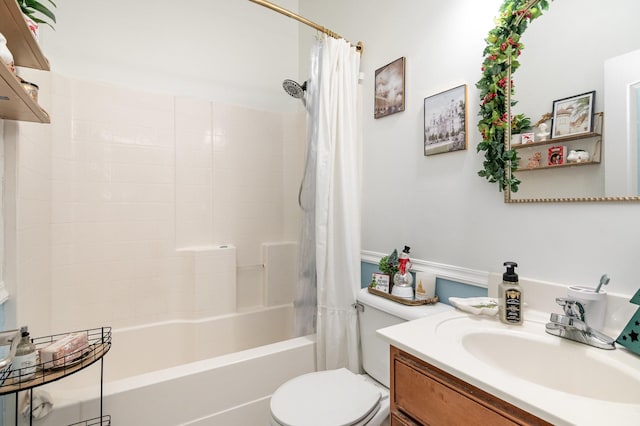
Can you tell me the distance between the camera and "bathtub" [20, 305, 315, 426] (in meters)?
1.24

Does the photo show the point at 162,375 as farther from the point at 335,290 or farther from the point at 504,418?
the point at 504,418

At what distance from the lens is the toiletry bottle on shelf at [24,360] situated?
0.90 metres

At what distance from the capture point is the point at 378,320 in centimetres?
145

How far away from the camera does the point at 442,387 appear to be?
2.50 feet

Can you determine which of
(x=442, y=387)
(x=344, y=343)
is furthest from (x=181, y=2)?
(x=442, y=387)

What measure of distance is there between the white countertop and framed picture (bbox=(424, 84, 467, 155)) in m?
0.72

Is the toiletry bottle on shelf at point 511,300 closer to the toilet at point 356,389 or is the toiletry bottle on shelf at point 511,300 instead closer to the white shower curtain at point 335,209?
the toilet at point 356,389

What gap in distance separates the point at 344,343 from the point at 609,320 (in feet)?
3.51

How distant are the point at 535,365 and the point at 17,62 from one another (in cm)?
189

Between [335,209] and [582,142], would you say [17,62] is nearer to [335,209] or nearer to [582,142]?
[335,209]

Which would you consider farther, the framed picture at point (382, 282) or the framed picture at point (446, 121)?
the framed picture at point (382, 282)

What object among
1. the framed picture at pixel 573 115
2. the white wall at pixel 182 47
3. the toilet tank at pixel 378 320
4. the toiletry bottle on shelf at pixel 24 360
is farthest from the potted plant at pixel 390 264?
the white wall at pixel 182 47

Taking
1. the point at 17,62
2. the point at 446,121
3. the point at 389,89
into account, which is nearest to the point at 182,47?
the point at 17,62

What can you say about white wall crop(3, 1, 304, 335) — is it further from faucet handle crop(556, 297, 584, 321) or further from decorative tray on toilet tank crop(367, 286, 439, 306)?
faucet handle crop(556, 297, 584, 321)
